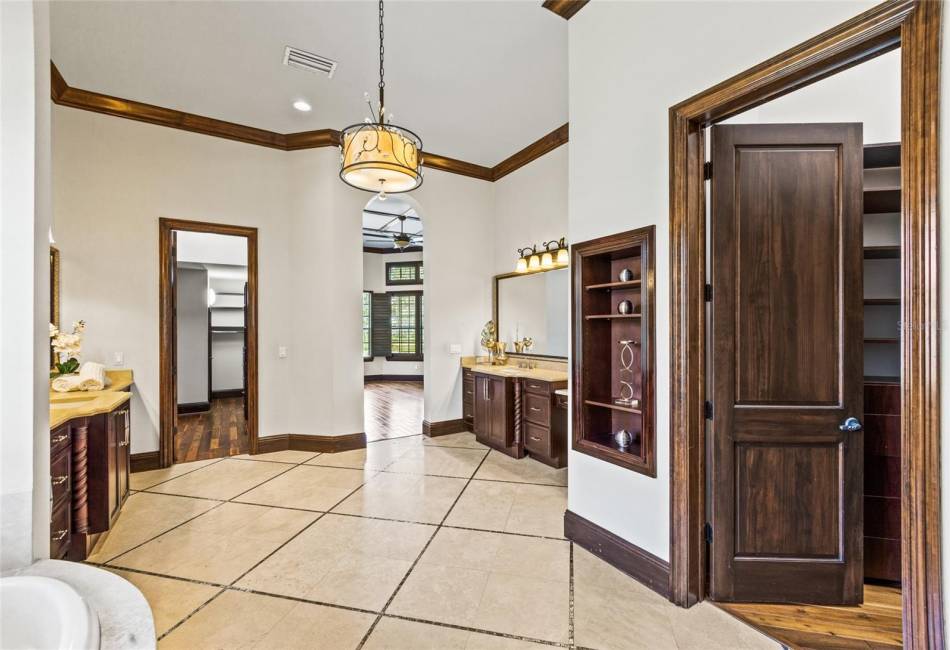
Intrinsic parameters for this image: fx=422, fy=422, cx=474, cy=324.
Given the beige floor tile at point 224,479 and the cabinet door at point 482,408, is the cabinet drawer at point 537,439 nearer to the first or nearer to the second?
the cabinet door at point 482,408

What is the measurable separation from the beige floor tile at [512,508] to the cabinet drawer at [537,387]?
920 millimetres

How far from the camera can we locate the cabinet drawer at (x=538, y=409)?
13.7ft

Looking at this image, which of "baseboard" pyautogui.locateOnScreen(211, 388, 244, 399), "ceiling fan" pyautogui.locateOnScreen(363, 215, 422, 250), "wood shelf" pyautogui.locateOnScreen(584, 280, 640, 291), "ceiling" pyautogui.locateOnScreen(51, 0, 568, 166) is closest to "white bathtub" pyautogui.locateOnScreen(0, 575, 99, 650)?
"wood shelf" pyautogui.locateOnScreen(584, 280, 640, 291)

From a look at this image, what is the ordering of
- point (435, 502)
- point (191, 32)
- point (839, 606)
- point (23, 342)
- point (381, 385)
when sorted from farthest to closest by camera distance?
point (381, 385) < point (435, 502) < point (191, 32) < point (839, 606) < point (23, 342)

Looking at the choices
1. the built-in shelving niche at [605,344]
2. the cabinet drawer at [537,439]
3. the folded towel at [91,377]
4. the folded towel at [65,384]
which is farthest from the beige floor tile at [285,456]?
the built-in shelving niche at [605,344]

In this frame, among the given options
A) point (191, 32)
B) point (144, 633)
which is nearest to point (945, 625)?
point (144, 633)

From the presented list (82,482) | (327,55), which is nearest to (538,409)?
(82,482)

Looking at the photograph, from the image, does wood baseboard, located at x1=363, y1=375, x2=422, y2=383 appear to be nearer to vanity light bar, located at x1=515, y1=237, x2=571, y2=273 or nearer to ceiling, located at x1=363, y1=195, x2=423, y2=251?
ceiling, located at x1=363, y1=195, x2=423, y2=251

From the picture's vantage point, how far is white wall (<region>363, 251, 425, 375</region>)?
1059cm

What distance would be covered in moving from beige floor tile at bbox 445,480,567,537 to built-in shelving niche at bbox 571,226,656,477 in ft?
2.23

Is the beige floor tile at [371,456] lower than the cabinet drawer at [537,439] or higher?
lower

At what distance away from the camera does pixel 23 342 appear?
1295 millimetres

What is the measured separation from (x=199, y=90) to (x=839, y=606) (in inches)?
231

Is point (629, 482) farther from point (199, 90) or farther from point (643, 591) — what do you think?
point (199, 90)
